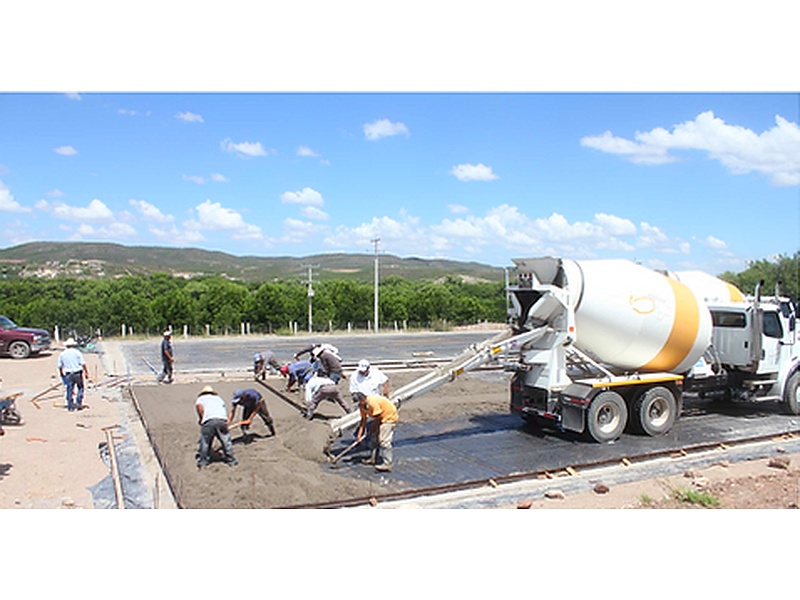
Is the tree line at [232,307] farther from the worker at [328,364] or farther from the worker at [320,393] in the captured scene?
the worker at [320,393]

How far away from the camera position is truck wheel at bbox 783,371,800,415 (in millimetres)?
16094

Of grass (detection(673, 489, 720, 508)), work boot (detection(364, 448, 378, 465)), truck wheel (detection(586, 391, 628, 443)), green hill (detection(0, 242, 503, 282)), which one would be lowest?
grass (detection(673, 489, 720, 508))

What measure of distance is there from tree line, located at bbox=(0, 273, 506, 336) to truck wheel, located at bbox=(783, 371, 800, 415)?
32589 mm

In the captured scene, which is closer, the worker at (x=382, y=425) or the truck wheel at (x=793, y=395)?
the worker at (x=382, y=425)

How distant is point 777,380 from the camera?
16.1 meters

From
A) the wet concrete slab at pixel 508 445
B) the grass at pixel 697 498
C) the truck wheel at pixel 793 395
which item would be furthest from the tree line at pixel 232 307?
the grass at pixel 697 498

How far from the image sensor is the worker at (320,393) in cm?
1449

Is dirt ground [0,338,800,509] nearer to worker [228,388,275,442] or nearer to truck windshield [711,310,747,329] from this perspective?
worker [228,388,275,442]

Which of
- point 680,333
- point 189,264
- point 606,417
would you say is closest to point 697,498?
point 606,417

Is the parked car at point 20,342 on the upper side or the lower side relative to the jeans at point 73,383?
upper

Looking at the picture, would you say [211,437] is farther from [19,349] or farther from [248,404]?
[19,349]

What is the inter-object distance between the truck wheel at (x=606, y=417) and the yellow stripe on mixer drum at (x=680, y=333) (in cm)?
136

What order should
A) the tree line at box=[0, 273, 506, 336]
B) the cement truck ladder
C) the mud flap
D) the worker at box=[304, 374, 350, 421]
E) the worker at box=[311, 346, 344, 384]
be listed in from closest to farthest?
the cement truck ladder → the mud flap → the worker at box=[304, 374, 350, 421] → the worker at box=[311, 346, 344, 384] → the tree line at box=[0, 273, 506, 336]

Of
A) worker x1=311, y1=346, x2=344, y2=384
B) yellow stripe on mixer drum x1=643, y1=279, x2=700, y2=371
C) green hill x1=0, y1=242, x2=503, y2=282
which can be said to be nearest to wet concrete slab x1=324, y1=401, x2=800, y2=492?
yellow stripe on mixer drum x1=643, y1=279, x2=700, y2=371
